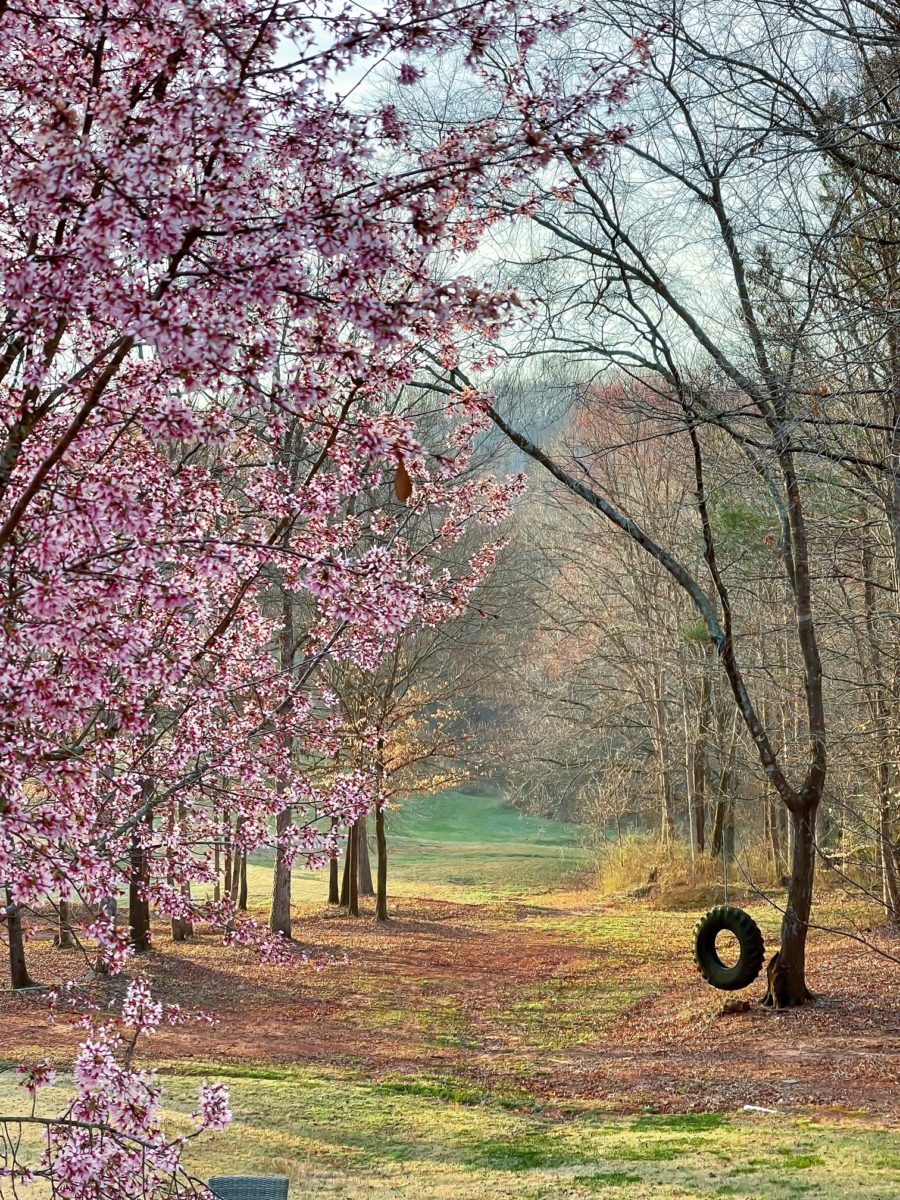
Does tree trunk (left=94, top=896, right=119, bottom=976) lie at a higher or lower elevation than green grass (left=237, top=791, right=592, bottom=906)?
higher

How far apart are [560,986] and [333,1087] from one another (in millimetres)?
6066

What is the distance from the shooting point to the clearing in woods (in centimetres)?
688

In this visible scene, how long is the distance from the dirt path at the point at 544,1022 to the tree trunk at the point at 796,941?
0.24 meters

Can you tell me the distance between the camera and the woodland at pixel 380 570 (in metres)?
2.60

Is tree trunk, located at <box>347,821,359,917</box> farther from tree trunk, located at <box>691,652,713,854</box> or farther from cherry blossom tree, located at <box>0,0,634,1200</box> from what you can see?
cherry blossom tree, located at <box>0,0,634,1200</box>

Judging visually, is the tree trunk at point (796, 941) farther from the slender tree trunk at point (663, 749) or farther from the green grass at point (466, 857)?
the slender tree trunk at point (663, 749)

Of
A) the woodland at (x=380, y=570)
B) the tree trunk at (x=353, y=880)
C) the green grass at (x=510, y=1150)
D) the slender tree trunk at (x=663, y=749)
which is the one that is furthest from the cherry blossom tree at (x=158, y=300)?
the slender tree trunk at (x=663, y=749)

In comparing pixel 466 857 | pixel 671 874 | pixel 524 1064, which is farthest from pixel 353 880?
pixel 466 857

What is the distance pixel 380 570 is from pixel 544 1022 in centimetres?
1061

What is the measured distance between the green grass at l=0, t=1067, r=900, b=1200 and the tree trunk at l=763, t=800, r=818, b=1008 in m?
3.41

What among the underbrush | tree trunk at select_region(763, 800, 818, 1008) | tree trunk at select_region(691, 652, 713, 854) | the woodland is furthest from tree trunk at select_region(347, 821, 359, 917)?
tree trunk at select_region(763, 800, 818, 1008)

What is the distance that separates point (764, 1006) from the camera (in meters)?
11.7

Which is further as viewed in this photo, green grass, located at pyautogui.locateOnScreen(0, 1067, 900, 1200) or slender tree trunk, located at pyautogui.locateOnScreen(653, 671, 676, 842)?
slender tree trunk, located at pyautogui.locateOnScreen(653, 671, 676, 842)

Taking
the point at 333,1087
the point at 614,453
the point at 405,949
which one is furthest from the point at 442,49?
the point at 614,453
